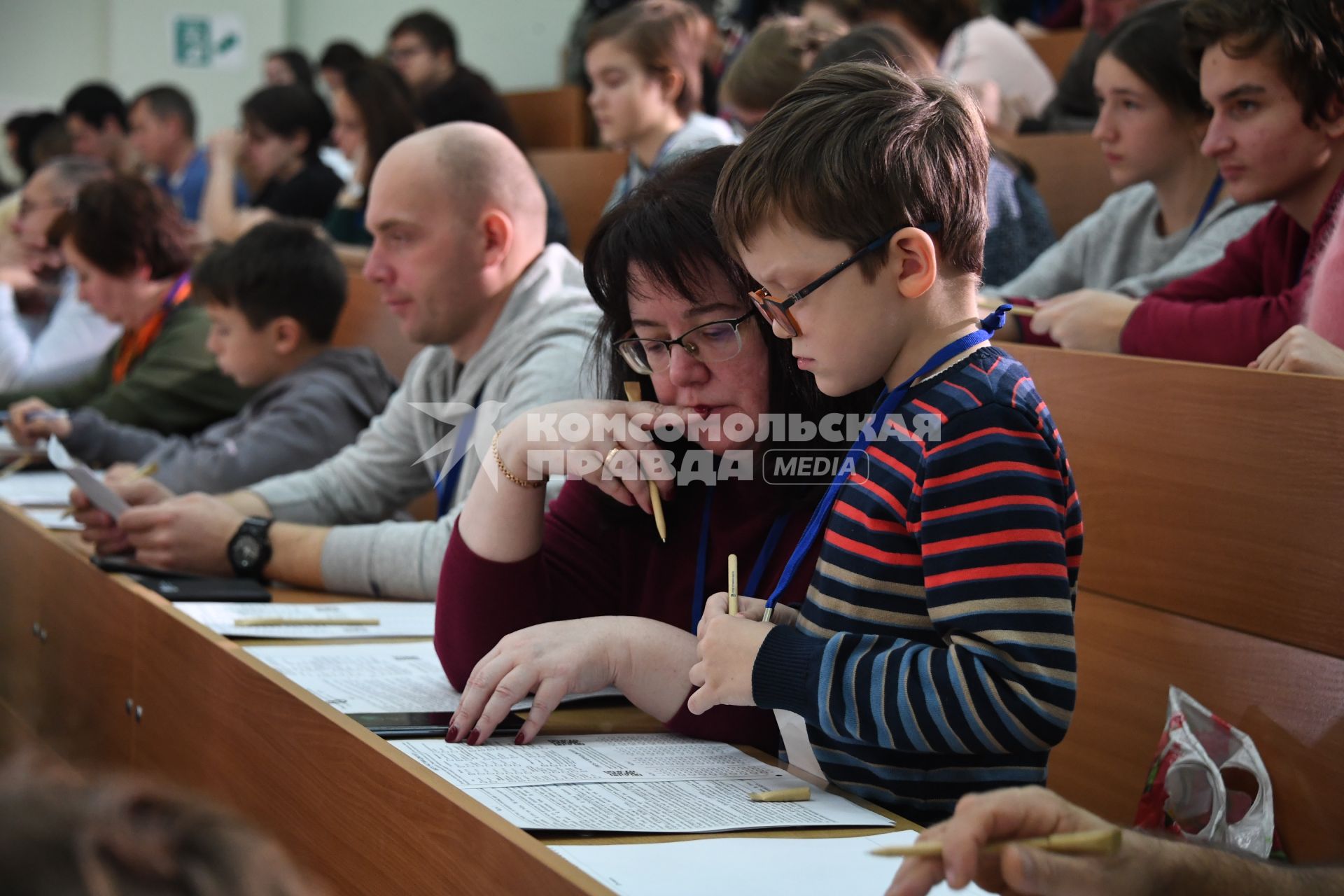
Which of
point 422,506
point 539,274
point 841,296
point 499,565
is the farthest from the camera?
point 422,506

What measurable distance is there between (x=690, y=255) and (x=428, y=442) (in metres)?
1.03

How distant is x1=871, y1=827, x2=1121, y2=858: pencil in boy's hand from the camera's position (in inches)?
29.5

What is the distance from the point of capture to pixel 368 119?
4.48m

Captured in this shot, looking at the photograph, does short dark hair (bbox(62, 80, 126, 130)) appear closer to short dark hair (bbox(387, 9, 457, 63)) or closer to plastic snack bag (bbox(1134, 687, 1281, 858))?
short dark hair (bbox(387, 9, 457, 63))

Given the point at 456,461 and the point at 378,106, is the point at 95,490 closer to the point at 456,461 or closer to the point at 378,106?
the point at 456,461

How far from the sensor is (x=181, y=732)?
1683mm

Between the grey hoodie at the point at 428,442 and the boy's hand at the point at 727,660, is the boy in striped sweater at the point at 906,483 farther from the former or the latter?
the grey hoodie at the point at 428,442

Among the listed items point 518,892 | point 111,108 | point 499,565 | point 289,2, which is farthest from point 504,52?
point 518,892

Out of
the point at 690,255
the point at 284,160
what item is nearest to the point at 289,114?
the point at 284,160

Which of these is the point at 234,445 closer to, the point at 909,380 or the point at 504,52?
the point at 909,380

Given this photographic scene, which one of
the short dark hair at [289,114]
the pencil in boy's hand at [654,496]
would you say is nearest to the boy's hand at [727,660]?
the pencil in boy's hand at [654,496]

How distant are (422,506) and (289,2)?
6760mm

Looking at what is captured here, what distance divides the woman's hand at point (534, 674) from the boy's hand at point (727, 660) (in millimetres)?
170

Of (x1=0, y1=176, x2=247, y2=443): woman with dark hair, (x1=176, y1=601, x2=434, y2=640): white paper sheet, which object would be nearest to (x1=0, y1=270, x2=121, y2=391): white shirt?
(x1=0, y1=176, x2=247, y2=443): woman with dark hair
